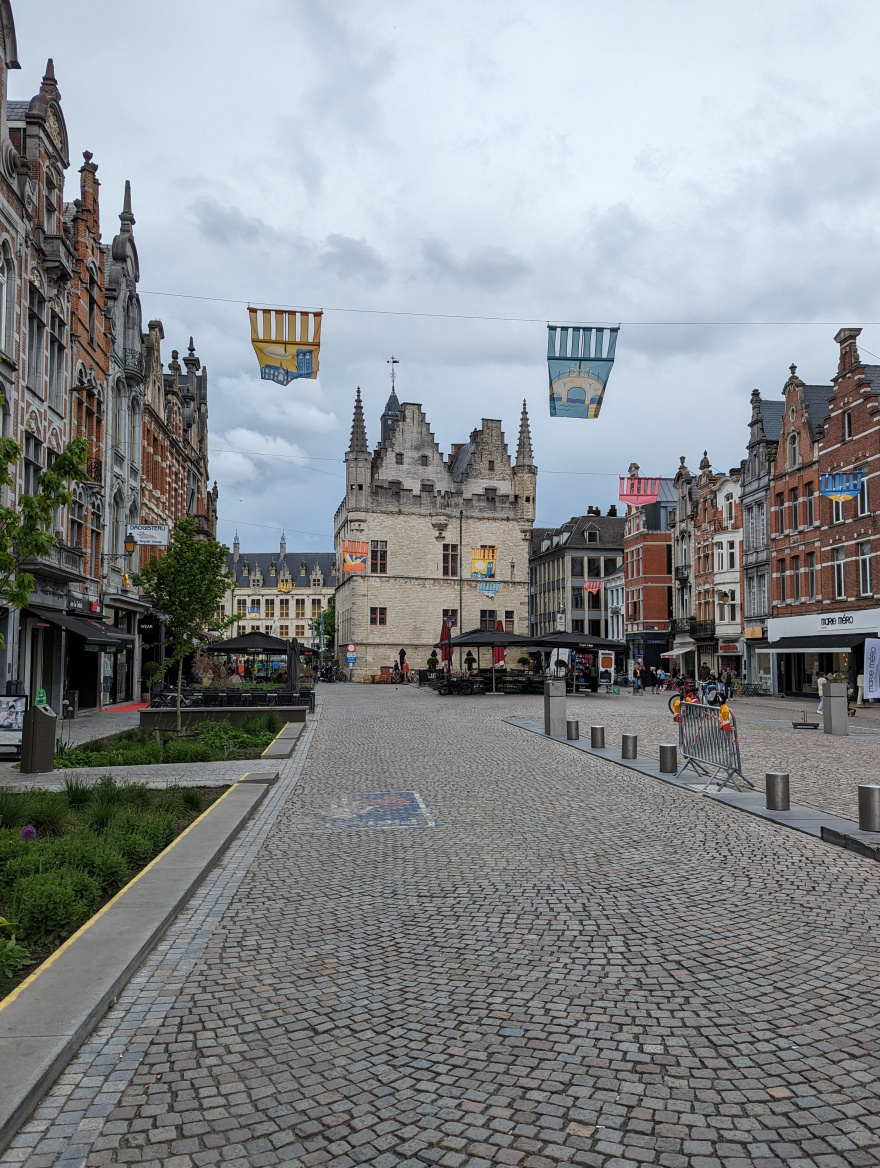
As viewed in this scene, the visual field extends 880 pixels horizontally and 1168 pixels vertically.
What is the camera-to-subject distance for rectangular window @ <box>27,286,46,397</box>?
23109 millimetres

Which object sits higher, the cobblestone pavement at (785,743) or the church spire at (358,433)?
the church spire at (358,433)

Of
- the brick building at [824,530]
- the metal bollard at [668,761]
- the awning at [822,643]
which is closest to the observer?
the metal bollard at [668,761]

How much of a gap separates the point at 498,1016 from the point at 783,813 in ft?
22.5

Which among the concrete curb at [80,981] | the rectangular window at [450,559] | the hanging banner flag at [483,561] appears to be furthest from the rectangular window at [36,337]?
the rectangular window at [450,559]

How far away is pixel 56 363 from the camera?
82.9 ft

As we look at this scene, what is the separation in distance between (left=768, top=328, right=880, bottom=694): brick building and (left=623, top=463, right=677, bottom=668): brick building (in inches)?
754

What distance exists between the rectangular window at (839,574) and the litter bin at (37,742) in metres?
34.3

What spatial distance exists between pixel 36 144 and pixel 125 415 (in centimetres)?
1097

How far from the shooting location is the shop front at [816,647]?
37375 mm

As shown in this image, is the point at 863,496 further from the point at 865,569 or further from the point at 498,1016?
the point at 498,1016

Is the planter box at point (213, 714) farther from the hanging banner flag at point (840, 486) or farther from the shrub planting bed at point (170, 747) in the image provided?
the hanging banner flag at point (840, 486)

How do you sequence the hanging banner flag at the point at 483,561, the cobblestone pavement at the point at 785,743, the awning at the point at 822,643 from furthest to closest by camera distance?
the hanging banner flag at the point at 483,561 < the awning at the point at 822,643 < the cobblestone pavement at the point at 785,743

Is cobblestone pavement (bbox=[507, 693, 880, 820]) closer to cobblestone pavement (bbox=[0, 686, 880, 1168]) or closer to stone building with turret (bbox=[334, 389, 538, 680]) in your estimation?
cobblestone pavement (bbox=[0, 686, 880, 1168])

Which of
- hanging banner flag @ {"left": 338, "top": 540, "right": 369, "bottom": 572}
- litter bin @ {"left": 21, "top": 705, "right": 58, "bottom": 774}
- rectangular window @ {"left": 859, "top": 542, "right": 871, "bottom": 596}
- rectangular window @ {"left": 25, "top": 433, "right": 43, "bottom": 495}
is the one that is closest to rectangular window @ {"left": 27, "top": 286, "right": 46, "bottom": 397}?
rectangular window @ {"left": 25, "top": 433, "right": 43, "bottom": 495}
